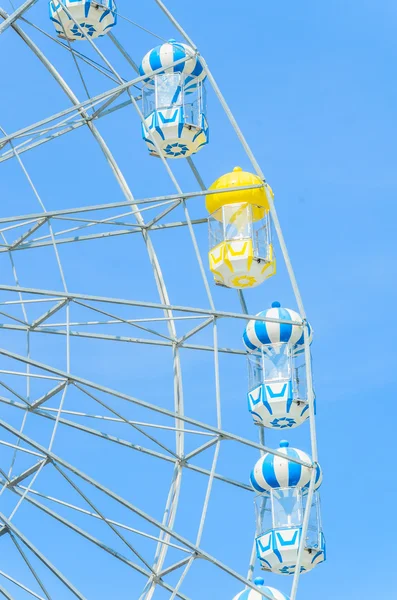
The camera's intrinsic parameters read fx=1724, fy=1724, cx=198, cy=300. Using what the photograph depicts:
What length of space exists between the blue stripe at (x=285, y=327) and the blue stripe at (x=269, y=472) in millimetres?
1928

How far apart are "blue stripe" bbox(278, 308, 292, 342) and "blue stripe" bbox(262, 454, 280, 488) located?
75.9 inches

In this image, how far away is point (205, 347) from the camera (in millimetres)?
27922

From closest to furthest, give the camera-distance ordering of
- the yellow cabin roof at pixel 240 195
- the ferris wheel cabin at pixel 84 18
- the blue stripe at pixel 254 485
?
the blue stripe at pixel 254 485 → the yellow cabin roof at pixel 240 195 → the ferris wheel cabin at pixel 84 18

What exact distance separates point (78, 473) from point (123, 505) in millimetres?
849

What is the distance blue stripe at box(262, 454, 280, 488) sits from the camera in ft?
85.9

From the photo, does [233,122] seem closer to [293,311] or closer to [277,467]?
[293,311]

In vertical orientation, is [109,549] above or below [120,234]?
below

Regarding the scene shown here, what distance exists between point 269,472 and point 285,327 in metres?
2.30

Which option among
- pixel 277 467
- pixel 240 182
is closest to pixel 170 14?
pixel 240 182

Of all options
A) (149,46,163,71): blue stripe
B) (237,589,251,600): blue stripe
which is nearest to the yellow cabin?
(149,46,163,71): blue stripe

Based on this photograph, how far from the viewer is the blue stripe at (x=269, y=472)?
85.9 feet

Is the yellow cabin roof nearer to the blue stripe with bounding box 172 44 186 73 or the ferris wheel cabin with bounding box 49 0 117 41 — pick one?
the blue stripe with bounding box 172 44 186 73

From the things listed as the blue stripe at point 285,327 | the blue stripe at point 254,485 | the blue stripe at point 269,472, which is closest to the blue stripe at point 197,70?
the blue stripe at point 285,327

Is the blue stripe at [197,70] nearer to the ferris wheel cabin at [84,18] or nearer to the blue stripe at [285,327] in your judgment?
the ferris wheel cabin at [84,18]
